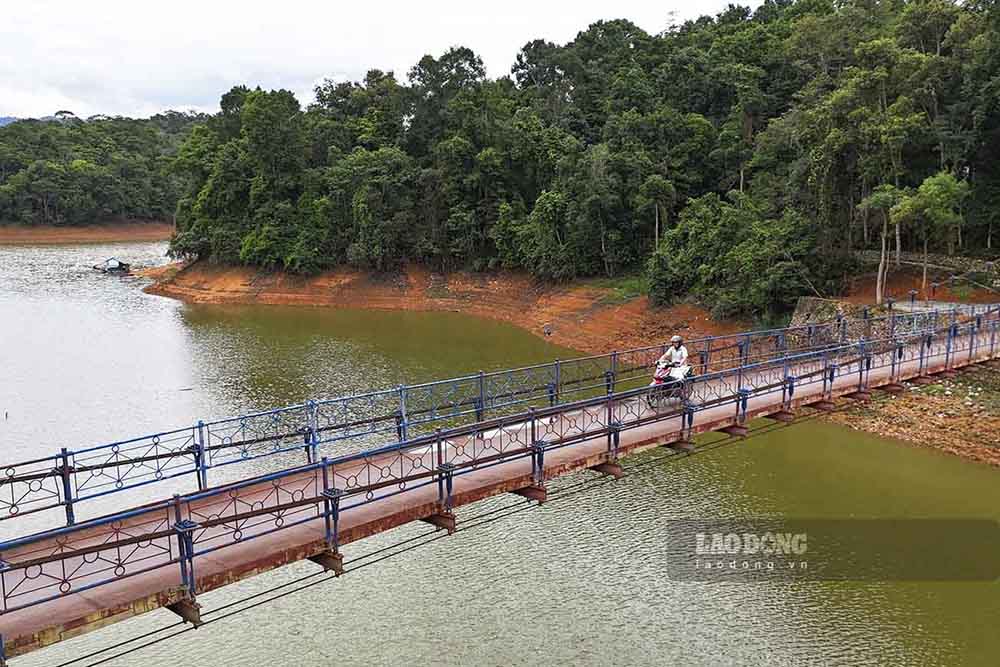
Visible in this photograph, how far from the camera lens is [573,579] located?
1341cm

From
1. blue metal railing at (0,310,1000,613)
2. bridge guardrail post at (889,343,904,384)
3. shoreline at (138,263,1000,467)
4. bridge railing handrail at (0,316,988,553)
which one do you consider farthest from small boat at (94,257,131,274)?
bridge guardrail post at (889,343,904,384)

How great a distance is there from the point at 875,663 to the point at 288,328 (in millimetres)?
33531

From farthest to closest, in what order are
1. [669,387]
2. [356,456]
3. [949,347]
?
[949,347]
[669,387]
[356,456]

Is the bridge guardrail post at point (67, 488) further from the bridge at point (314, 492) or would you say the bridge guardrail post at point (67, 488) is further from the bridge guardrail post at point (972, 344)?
the bridge guardrail post at point (972, 344)

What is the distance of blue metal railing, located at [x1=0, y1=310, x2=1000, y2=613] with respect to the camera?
7957 mm

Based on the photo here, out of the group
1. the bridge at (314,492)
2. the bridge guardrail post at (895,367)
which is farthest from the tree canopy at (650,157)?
the bridge at (314,492)

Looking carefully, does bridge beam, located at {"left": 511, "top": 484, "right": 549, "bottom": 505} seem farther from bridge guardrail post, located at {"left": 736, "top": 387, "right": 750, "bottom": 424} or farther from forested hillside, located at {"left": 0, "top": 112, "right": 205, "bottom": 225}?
forested hillside, located at {"left": 0, "top": 112, "right": 205, "bottom": 225}

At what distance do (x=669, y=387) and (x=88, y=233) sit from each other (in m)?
85.1

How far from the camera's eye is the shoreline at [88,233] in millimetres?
78500

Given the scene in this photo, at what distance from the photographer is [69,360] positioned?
3078 cm

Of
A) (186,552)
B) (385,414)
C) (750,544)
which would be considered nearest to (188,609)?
(186,552)

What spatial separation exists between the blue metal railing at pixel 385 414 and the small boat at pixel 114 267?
45.6 m

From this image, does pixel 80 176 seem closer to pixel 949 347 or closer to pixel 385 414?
pixel 385 414

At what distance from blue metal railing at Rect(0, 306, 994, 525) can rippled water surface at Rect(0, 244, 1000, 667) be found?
168 centimetres
